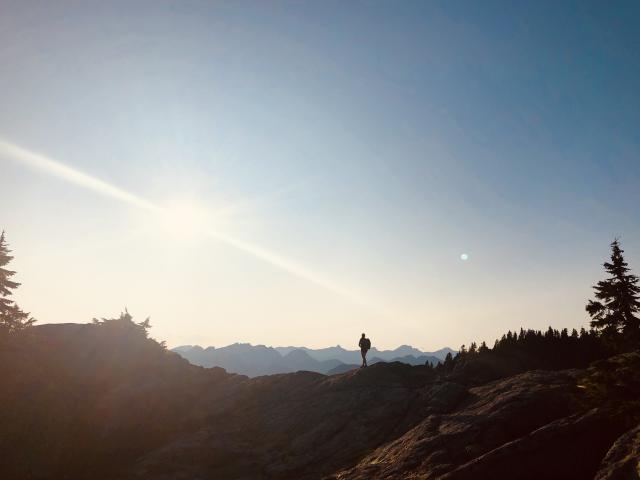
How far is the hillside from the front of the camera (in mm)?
14070

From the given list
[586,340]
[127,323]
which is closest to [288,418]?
[127,323]

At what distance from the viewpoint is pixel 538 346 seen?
45125 mm

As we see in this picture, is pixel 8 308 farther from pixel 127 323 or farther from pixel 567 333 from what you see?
pixel 567 333

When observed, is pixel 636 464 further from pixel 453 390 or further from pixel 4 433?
pixel 4 433

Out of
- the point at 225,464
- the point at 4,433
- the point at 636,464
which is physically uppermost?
the point at 636,464

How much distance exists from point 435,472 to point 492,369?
19.2 meters

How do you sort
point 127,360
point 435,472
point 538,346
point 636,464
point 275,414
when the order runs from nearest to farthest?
point 636,464
point 435,472
point 275,414
point 127,360
point 538,346

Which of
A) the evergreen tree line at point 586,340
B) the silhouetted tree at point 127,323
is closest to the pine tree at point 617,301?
the evergreen tree line at point 586,340

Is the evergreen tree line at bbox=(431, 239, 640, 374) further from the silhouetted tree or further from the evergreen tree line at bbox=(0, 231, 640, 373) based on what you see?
the silhouetted tree

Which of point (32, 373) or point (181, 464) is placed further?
point (32, 373)

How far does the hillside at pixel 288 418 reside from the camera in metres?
14.1

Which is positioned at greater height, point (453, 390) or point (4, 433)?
point (453, 390)

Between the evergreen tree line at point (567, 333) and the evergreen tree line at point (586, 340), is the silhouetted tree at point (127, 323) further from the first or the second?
the evergreen tree line at point (586, 340)

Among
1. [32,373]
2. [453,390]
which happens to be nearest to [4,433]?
[32,373]
